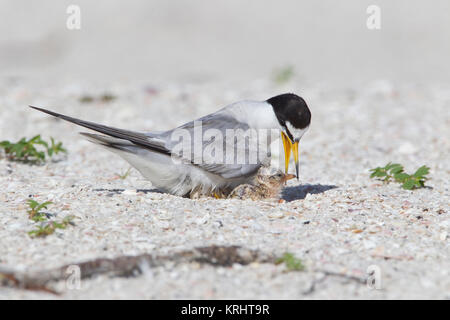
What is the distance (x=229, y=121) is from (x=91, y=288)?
190 cm

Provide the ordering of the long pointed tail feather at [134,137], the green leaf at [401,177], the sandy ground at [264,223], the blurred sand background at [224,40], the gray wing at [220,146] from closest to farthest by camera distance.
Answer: the sandy ground at [264,223]
the long pointed tail feather at [134,137]
the gray wing at [220,146]
the green leaf at [401,177]
the blurred sand background at [224,40]

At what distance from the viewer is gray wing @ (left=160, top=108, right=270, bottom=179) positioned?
4.32 metres

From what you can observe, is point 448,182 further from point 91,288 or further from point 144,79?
point 144,79

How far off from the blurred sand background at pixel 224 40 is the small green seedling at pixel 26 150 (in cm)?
514

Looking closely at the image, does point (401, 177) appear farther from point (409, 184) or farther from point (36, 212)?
point (36, 212)

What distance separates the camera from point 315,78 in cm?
1107

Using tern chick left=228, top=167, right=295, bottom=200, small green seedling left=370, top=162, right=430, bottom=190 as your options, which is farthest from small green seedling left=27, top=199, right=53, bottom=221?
small green seedling left=370, top=162, right=430, bottom=190

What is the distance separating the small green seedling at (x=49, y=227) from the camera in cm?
342

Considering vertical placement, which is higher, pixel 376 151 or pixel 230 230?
pixel 376 151

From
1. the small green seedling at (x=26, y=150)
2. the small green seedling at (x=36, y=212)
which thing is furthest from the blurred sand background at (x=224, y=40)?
the small green seedling at (x=36, y=212)

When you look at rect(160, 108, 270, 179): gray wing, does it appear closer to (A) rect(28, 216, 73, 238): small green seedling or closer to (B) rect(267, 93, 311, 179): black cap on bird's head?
(B) rect(267, 93, 311, 179): black cap on bird's head

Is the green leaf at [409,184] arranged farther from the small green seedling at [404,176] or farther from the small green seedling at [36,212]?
the small green seedling at [36,212]
